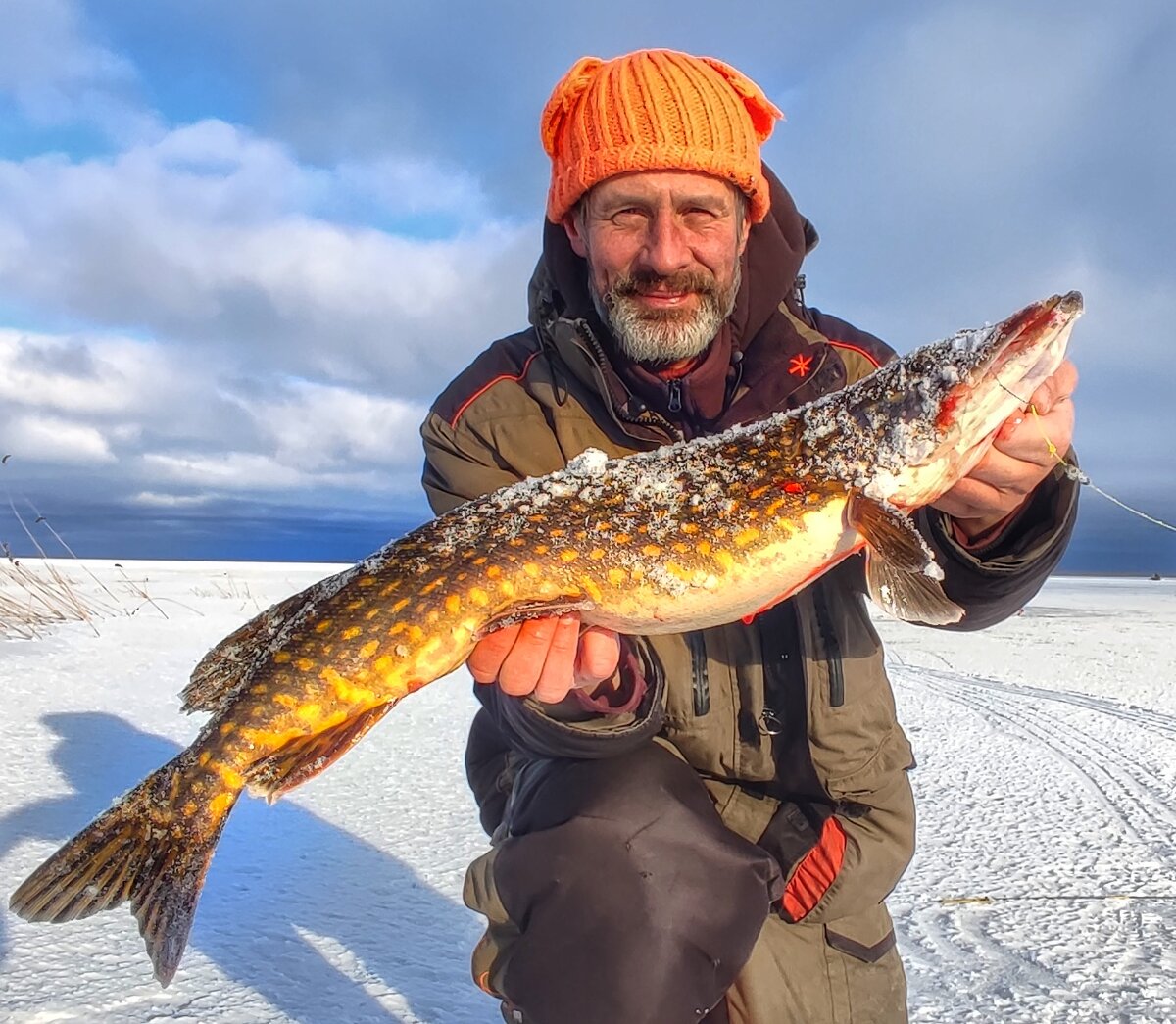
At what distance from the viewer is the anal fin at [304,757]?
2.26 m

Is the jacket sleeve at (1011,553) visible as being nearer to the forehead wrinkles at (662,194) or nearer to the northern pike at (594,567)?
the northern pike at (594,567)

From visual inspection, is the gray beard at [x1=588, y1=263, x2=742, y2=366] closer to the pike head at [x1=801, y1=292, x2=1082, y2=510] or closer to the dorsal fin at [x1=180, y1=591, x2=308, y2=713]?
the pike head at [x1=801, y1=292, x2=1082, y2=510]

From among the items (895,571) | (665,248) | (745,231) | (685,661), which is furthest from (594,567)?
(745,231)

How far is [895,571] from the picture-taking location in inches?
94.0

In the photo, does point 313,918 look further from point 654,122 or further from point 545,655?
point 654,122

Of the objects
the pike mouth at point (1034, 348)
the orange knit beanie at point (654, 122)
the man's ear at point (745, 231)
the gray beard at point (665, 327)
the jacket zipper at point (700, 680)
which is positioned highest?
the orange knit beanie at point (654, 122)

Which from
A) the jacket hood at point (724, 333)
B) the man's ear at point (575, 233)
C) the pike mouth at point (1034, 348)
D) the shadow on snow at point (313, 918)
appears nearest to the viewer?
the pike mouth at point (1034, 348)

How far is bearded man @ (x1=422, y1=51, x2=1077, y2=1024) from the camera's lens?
2.37m

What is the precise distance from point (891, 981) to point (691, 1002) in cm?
68

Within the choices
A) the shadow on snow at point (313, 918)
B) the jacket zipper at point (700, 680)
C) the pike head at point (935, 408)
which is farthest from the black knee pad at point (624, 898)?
the pike head at point (935, 408)

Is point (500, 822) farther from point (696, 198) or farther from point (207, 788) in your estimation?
point (696, 198)

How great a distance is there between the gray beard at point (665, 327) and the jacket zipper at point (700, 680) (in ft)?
3.61

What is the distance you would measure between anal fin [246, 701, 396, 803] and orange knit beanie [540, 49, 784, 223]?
7.29 feet

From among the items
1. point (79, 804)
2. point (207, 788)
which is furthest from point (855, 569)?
point (79, 804)
